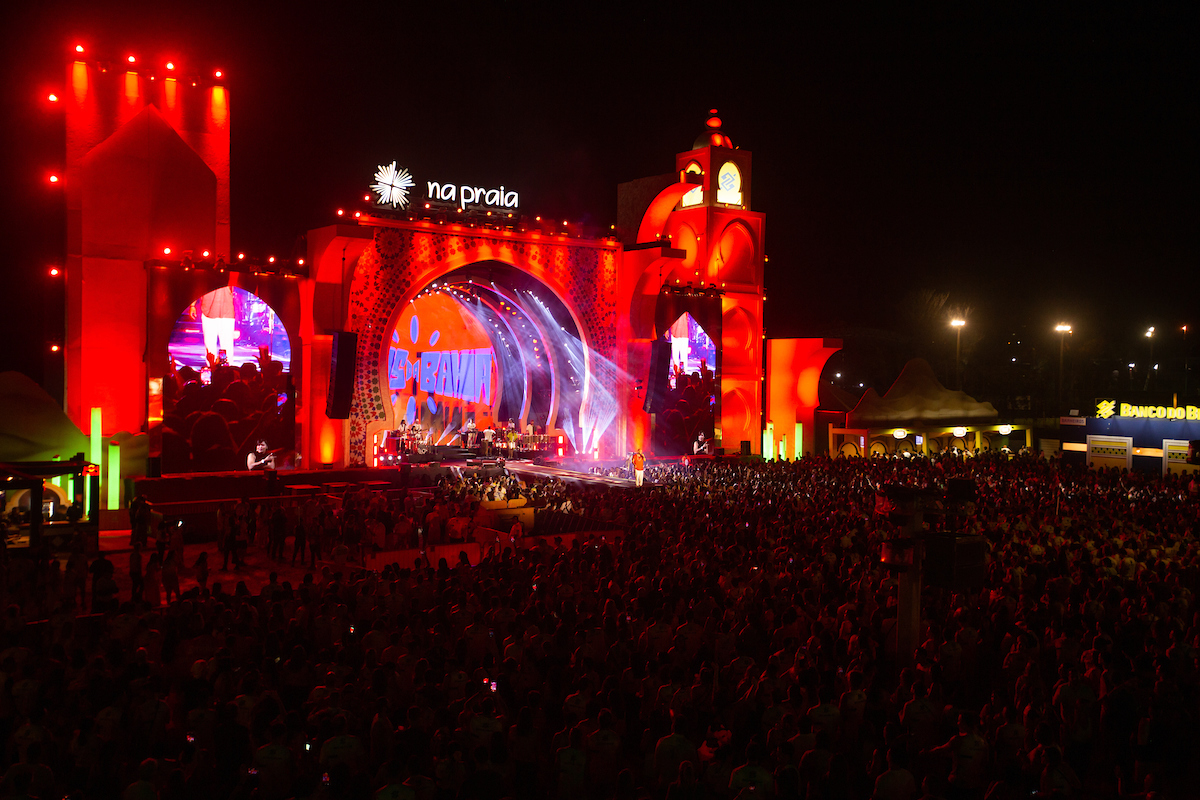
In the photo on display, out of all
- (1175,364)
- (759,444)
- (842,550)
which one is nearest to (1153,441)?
(759,444)

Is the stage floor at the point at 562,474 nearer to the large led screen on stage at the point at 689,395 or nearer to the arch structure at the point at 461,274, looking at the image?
the arch structure at the point at 461,274

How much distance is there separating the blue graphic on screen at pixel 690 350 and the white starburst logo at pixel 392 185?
11016mm

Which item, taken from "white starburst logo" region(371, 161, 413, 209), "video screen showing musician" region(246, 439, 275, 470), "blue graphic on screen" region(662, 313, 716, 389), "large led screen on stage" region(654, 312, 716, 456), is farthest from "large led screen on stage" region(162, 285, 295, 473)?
"blue graphic on screen" region(662, 313, 716, 389)

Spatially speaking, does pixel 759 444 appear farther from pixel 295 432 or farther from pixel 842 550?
pixel 842 550

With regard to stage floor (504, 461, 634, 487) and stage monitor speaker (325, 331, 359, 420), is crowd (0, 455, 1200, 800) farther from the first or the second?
stage monitor speaker (325, 331, 359, 420)

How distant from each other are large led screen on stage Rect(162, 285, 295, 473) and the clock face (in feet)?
57.9

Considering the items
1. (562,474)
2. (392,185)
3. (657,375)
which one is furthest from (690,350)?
(392,185)

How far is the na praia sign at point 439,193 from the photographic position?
→ 2948cm

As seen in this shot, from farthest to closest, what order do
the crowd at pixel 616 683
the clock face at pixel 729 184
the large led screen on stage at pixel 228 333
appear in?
the clock face at pixel 729 184 → the large led screen on stage at pixel 228 333 → the crowd at pixel 616 683

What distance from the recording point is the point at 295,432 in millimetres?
27969

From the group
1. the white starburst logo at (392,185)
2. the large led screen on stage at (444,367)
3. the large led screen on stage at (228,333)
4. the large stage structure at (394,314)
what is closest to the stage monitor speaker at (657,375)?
the large stage structure at (394,314)

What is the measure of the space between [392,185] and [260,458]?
950cm

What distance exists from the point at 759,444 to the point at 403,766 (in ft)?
107

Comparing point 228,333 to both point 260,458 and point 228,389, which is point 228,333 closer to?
point 228,389
